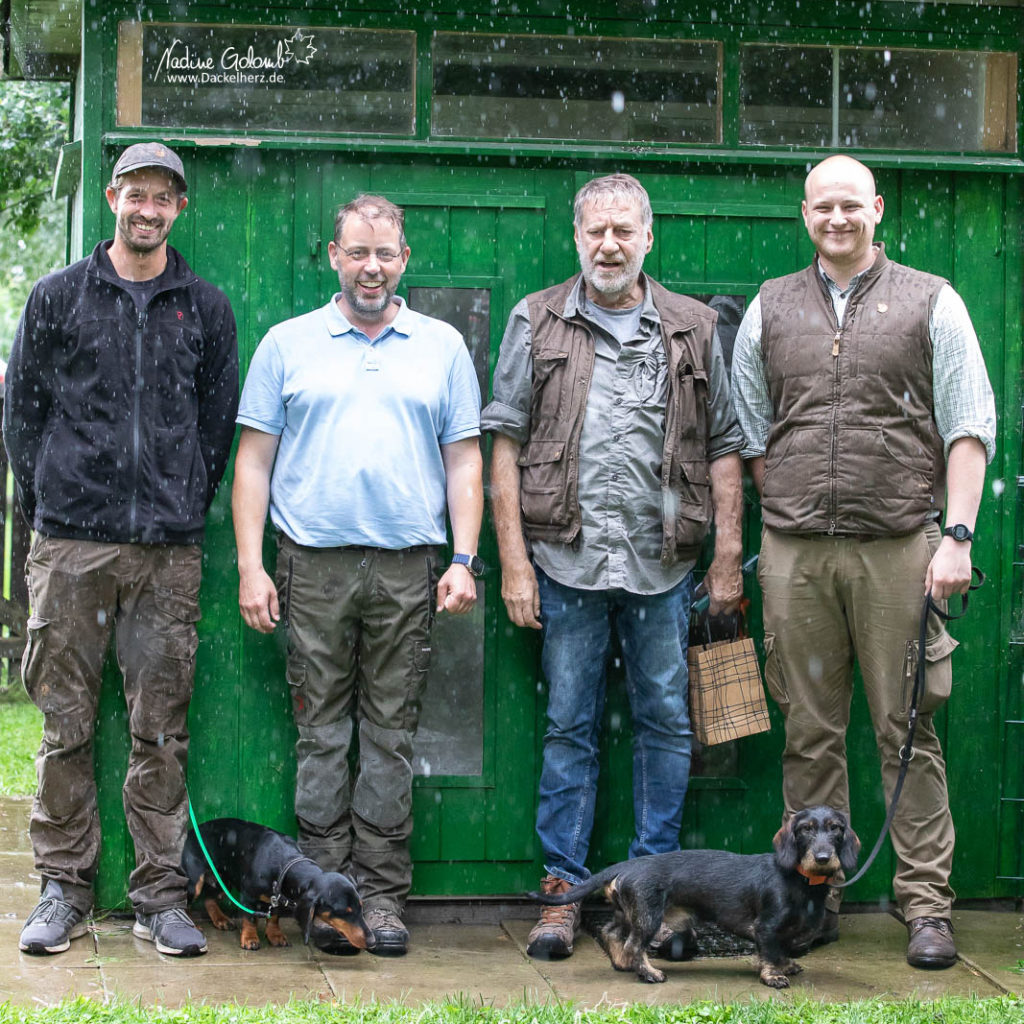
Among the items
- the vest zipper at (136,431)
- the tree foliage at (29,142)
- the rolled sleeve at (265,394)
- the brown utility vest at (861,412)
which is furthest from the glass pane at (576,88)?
the tree foliage at (29,142)

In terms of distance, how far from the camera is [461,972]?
466 centimetres

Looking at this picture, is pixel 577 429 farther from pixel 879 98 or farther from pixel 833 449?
pixel 879 98

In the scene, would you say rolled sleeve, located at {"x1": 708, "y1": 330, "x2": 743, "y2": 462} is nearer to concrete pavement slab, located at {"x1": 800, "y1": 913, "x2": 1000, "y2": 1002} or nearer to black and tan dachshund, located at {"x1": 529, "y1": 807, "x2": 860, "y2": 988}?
black and tan dachshund, located at {"x1": 529, "y1": 807, "x2": 860, "y2": 988}

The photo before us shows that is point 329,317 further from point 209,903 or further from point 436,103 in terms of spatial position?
point 209,903

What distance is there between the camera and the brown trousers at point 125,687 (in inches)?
190

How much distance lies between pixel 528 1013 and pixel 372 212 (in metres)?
2.64

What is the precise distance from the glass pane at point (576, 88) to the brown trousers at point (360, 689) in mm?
1684

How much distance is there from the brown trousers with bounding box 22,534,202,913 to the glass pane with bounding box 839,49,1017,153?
9.98 ft

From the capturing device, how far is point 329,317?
197 inches

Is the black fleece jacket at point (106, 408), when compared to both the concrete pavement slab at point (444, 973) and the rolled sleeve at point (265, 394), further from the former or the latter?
the concrete pavement slab at point (444, 973)

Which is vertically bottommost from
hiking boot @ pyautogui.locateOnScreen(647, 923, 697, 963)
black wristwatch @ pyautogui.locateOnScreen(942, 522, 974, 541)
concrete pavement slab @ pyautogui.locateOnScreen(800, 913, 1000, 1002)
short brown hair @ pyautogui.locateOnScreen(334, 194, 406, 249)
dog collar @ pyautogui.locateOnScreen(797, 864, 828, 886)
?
concrete pavement slab @ pyautogui.locateOnScreen(800, 913, 1000, 1002)

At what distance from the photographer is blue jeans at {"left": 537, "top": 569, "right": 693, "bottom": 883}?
5.04m

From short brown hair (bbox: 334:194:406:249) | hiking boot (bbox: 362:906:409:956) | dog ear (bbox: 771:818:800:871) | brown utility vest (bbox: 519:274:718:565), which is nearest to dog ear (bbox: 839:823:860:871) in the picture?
dog ear (bbox: 771:818:800:871)

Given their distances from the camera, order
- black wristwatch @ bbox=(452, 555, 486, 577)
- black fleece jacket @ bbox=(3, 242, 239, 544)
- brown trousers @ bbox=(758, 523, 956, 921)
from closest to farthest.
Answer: black fleece jacket @ bbox=(3, 242, 239, 544) → brown trousers @ bbox=(758, 523, 956, 921) → black wristwatch @ bbox=(452, 555, 486, 577)
